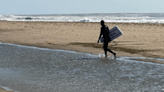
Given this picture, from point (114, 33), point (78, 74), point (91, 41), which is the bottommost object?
point (91, 41)

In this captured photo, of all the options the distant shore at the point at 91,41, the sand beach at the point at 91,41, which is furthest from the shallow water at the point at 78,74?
the distant shore at the point at 91,41

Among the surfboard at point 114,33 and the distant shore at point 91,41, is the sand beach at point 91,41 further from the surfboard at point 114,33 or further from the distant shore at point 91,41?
the surfboard at point 114,33

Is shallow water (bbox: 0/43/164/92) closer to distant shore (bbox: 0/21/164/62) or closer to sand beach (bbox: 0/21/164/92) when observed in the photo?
sand beach (bbox: 0/21/164/92)

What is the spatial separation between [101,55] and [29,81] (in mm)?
6411

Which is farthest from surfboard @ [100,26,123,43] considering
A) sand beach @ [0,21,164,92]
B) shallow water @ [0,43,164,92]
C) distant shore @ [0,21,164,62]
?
shallow water @ [0,43,164,92]

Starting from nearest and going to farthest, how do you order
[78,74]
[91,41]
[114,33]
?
[78,74]
[114,33]
[91,41]

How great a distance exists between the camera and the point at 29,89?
8.77m

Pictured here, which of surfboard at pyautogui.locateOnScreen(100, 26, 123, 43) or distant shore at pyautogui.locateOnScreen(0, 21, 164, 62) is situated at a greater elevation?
surfboard at pyautogui.locateOnScreen(100, 26, 123, 43)

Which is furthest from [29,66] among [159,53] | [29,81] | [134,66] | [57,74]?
[159,53]

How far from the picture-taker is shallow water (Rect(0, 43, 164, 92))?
914 cm

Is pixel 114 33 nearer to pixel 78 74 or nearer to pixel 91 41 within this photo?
pixel 78 74

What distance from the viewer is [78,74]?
439 inches

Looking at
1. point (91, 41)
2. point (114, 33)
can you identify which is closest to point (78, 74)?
point (114, 33)

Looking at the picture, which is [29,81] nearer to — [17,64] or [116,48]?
[17,64]
